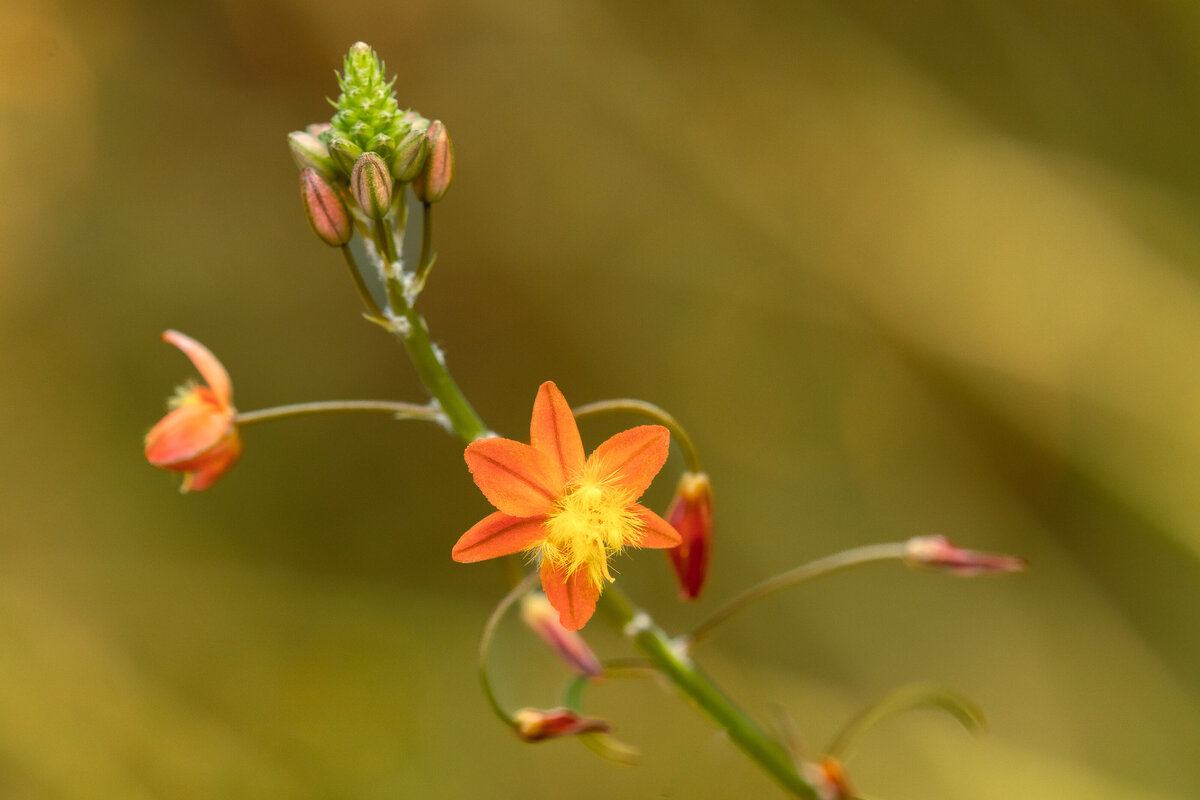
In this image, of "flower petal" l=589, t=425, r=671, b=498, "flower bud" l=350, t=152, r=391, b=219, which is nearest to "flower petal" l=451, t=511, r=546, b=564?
"flower petal" l=589, t=425, r=671, b=498

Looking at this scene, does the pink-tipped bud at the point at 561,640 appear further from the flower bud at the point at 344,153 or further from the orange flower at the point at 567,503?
the flower bud at the point at 344,153

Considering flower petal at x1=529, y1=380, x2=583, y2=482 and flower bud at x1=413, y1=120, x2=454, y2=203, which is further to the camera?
flower bud at x1=413, y1=120, x2=454, y2=203

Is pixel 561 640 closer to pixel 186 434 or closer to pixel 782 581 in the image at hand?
pixel 782 581

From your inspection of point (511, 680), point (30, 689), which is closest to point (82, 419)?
point (30, 689)

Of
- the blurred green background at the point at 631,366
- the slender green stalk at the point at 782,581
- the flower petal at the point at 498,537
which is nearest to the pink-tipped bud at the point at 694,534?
the slender green stalk at the point at 782,581

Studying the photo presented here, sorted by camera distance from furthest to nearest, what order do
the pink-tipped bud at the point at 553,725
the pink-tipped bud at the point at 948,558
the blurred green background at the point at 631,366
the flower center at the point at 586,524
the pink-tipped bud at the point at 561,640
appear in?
the blurred green background at the point at 631,366, the pink-tipped bud at the point at 561,640, the pink-tipped bud at the point at 948,558, the pink-tipped bud at the point at 553,725, the flower center at the point at 586,524

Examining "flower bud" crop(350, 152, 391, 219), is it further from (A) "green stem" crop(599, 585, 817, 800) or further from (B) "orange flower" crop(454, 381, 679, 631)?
(A) "green stem" crop(599, 585, 817, 800)
